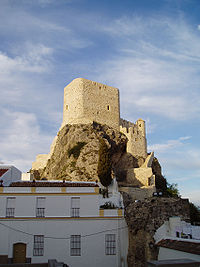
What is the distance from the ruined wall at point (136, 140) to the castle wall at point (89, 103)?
2.91 meters

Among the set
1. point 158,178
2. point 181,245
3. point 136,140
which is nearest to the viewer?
point 181,245

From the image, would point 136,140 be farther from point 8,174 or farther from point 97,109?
point 8,174

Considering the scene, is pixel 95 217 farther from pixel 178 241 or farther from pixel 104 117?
pixel 104 117

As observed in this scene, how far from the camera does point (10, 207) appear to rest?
2150 centimetres

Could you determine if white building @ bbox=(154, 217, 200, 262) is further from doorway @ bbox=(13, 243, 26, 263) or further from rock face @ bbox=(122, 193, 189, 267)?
doorway @ bbox=(13, 243, 26, 263)

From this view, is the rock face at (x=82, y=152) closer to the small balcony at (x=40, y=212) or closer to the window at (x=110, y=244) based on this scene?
the small balcony at (x=40, y=212)

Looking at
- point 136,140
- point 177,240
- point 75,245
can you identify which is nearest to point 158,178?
point 136,140

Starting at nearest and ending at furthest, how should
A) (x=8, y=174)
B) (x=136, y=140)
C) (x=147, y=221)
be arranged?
(x=147, y=221), (x=8, y=174), (x=136, y=140)

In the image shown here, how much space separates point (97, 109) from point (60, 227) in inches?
1492

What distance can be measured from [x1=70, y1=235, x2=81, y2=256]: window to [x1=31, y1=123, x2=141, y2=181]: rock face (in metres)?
22.9

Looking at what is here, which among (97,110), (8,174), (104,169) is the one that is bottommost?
(8,174)

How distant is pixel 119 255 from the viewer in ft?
69.7

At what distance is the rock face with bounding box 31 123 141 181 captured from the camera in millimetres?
46312

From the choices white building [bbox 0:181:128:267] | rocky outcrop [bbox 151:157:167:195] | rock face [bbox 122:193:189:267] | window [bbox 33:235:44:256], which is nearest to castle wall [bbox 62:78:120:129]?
rocky outcrop [bbox 151:157:167:195]
